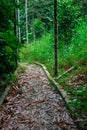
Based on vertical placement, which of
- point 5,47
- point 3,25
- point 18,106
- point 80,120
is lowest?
point 18,106

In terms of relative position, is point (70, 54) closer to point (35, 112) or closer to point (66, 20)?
point (66, 20)

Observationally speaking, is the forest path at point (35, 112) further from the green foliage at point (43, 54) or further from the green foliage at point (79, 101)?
the green foliage at point (43, 54)

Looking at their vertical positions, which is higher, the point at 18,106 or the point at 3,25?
the point at 3,25

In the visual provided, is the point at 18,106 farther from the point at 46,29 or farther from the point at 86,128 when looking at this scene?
the point at 46,29

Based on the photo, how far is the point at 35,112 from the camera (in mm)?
5613

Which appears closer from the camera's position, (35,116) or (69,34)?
(35,116)

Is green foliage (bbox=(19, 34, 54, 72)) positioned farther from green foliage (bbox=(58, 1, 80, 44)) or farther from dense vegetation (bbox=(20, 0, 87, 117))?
green foliage (bbox=(58, 1, 80, 44))

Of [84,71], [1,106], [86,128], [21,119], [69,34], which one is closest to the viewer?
[86,128]

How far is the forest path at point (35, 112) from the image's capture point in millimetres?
4816

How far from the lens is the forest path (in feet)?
15.8

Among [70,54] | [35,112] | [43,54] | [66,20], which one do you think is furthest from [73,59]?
[35,112]

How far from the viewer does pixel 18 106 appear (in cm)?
619

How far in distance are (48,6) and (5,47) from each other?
24667mm

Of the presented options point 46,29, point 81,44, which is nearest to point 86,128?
point 81,44
